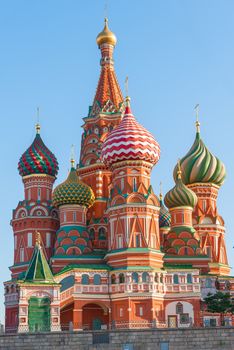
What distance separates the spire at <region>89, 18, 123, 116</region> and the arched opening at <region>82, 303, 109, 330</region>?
16.8 m

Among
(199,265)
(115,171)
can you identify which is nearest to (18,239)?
(115,171)

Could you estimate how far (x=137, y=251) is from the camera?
5134 centimetres

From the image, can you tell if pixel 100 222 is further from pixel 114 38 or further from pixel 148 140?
pixel 114 38

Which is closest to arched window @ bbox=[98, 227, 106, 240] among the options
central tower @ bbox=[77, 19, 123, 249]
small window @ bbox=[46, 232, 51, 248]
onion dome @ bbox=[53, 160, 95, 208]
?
central tower @ bbox=[77, 19, 123, 249]

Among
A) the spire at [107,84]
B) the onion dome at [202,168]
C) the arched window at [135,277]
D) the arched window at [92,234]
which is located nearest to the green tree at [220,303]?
the arched window at [135,277]

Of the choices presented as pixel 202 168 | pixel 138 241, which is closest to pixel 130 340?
pixel 138 241

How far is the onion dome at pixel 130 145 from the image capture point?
5341cm

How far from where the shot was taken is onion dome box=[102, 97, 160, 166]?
53.4 metres

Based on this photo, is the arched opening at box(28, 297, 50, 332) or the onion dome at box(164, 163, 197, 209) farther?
the onion dome at box(164, 163, 197, 209)

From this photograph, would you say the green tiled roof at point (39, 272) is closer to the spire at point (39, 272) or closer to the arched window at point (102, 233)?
the spire at point (39, 272)

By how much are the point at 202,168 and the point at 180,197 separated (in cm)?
523

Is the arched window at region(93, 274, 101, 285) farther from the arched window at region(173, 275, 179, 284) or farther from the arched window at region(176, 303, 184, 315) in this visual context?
the arched window at region(176, 303, 184, 315)

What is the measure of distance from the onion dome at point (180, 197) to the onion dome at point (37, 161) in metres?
9.65

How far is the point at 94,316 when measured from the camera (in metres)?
53.1
